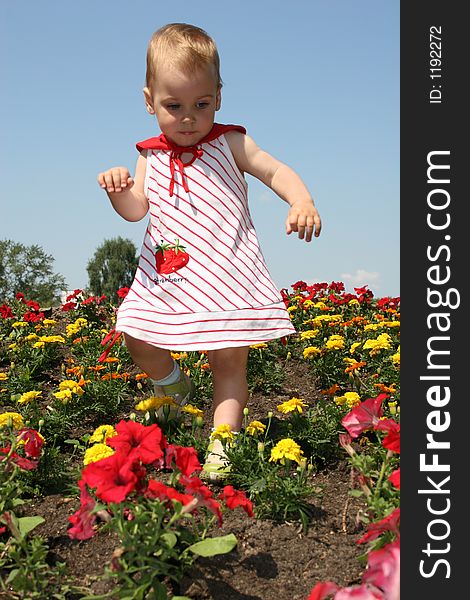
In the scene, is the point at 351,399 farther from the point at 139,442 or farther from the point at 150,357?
the point at 139,442

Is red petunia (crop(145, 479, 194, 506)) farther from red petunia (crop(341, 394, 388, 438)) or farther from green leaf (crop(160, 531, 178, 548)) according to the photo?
red petunia (crop(341, 394, 388, 438))

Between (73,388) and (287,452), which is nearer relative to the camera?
(287,452)

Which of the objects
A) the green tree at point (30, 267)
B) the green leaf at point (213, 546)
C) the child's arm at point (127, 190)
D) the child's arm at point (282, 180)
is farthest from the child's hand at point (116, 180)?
the green tree at point (30, 267)

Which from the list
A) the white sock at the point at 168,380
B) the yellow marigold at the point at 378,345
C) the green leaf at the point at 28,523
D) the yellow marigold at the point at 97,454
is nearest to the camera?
the green leaf at the point at 28,523

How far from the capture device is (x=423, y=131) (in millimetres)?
2170

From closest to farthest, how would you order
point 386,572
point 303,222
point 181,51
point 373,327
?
point 386,572
point 303,222
point 181,51
point 373,327

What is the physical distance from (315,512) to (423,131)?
153 cm

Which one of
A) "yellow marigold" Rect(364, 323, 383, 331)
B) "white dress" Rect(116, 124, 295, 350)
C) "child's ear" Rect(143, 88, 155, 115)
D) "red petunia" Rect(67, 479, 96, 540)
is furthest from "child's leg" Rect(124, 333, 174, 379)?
"yellow marigold" Rect(364, 323, 383, 331)

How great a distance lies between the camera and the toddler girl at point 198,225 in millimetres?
3469

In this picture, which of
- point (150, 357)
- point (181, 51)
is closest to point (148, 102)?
point (181, 51)

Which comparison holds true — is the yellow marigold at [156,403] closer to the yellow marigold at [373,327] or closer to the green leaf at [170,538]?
the green leaf at [170,538]

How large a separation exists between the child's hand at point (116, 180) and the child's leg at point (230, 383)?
3.00ft

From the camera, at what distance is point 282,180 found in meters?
3.63

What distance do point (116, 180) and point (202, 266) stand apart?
1.95ft
